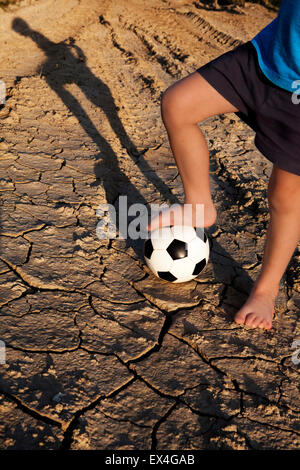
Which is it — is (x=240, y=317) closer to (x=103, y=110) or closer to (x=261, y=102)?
(x=261, y=102)

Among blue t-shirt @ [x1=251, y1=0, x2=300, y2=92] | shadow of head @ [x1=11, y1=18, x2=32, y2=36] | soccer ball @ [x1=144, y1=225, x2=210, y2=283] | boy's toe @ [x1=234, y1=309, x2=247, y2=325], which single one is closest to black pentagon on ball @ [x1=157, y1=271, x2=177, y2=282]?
soccer ball @ [x1=144, y1=225, x2=210, y2=283]

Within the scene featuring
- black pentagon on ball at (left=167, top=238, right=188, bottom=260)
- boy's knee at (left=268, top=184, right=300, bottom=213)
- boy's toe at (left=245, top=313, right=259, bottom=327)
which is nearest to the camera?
boy's knee at (left=268, top=184, right=300, bottom=213)

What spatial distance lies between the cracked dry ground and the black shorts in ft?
3.05

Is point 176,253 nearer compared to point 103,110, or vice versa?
point 176,253

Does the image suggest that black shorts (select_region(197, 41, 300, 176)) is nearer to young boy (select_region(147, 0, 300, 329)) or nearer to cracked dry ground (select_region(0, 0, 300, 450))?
young boy (select_region(147, 0, 300, 329))

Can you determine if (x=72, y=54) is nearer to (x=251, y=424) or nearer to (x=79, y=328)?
(x=79, y=328)

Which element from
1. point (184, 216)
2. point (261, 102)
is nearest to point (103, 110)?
point (184, 216)

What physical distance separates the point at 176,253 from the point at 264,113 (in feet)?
2.80

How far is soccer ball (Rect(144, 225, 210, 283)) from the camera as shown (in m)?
2.36

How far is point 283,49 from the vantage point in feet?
5.73

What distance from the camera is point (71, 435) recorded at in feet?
5.47

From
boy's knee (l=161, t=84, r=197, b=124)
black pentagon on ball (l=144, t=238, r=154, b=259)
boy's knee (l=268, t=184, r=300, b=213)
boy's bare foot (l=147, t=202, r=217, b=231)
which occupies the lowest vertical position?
black pentagon on ball (l=144, t=238, r=154, b=259)

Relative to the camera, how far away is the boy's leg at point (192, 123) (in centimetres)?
198

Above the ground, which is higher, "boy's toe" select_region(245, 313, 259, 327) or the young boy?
the young boy
